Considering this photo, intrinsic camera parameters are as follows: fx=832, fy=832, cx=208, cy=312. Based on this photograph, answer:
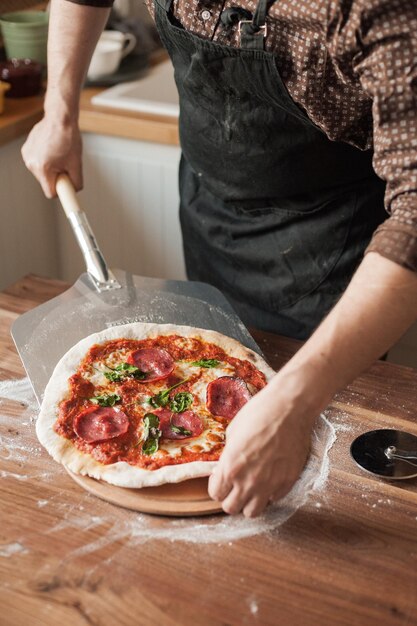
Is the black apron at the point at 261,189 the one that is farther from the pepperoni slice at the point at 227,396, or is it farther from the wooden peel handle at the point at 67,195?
the pepperoni slice at the point at 227,396

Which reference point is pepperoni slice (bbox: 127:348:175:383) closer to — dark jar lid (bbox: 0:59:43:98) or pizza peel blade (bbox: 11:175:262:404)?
pizza peel blade (bbox: 11:175:262:404)

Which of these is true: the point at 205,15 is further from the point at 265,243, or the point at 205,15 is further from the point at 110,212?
the point at 110,212

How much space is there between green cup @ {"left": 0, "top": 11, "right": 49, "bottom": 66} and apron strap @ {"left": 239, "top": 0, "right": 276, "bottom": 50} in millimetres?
1305

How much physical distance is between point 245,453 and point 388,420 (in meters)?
0.37

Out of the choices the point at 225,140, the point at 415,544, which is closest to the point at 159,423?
the point at 415,544

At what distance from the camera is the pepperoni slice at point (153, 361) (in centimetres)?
135

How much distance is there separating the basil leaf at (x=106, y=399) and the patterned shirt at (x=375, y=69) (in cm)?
50

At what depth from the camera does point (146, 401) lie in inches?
51.1

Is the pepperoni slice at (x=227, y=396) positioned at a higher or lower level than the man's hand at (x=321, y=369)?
lower

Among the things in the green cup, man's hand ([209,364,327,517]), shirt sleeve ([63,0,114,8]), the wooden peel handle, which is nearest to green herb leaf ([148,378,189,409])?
man's hand ([209,364,327,517])

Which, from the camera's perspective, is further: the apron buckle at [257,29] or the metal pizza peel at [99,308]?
the metal pizza peel at [99,308]

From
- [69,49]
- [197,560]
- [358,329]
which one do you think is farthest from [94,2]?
[197,560]

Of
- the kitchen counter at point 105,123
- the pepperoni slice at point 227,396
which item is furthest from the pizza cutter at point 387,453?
the kitchen counter at point 105,123

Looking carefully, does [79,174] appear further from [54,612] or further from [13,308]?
[54,612]
